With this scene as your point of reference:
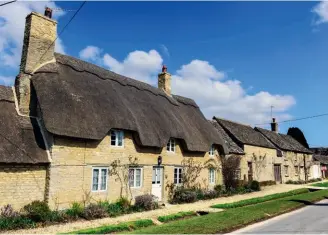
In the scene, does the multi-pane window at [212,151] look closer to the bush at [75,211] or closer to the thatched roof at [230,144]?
the thatched roof at [230,144]

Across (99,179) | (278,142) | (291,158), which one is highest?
(278,142)

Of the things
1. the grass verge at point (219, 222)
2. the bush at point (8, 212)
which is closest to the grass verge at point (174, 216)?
the grass verge at point (219, 222)

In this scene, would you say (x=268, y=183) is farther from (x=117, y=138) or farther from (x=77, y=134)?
(x=77, y=134)

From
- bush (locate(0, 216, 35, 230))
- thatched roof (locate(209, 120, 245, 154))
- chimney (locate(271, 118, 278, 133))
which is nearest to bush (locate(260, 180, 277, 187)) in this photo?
thatched roof (locate(209, 120, 245, 154))

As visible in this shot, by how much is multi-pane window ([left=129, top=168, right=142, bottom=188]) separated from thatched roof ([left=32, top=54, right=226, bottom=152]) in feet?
5.31

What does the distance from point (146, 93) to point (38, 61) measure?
8.05 m

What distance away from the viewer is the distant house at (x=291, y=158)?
39.2 meters

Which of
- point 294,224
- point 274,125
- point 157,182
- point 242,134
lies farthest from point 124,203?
point 274,125

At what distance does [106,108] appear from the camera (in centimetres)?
1697

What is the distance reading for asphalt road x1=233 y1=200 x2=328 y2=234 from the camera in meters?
11.4

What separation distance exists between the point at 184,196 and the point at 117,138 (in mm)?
5917

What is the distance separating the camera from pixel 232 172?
25797mm

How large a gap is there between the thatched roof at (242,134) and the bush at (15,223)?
22165 mm

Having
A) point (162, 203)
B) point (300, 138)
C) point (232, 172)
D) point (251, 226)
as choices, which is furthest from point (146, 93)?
point (300, 138)
